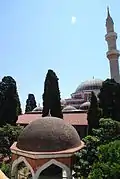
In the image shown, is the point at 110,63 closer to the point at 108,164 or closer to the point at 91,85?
the point at 91,85

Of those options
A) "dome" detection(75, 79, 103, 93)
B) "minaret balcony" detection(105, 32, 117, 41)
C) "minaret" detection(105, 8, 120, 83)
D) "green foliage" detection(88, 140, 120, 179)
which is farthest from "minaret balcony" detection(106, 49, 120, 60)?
"green foliage" detection(88, 140, 120, 179)

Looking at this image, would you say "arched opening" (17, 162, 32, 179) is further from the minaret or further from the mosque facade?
the minaret

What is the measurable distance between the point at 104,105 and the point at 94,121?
2.24m

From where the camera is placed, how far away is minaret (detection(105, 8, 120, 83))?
48.8 m

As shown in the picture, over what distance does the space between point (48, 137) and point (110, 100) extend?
578 inches

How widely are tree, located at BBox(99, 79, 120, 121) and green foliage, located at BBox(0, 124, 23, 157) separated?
10.3 m

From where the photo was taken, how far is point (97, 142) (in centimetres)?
1730

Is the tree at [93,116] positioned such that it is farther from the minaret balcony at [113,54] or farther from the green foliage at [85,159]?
the minaret balcony at [113,54]

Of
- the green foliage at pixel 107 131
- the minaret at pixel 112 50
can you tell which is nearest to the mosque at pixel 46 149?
the green foliage at pixel 107 131

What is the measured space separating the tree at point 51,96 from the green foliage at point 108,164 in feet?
61.3

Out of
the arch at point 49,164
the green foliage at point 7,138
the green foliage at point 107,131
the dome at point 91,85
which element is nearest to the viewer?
the arch at point 49,164

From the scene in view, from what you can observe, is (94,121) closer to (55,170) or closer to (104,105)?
(104,105)

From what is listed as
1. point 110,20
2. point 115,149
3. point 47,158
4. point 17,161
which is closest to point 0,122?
point 17,161

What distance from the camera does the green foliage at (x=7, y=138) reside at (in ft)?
78.6
